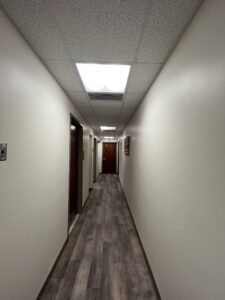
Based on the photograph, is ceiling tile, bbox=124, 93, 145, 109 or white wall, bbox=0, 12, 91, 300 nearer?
white wall, bbox=0, 12, 91, 300

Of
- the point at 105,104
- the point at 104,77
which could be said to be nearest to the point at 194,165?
the point at 104,77

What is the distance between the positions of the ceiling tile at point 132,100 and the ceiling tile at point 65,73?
0.81 m

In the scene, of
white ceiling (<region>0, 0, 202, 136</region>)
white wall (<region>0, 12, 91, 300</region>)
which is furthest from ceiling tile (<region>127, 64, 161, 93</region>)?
white wall (<region>0, 12, 91, 300</region>)

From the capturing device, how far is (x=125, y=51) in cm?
142

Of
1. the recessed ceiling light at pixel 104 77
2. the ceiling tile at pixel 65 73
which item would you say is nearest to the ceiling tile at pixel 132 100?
the recessed ceiling light at pixel 104 77

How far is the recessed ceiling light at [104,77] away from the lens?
176cm

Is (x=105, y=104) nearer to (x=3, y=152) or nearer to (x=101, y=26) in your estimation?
(x=101, y=26)

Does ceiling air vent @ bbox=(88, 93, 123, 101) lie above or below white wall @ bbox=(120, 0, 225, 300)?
above

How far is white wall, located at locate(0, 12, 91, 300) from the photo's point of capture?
1.07 m

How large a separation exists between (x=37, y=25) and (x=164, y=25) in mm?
895

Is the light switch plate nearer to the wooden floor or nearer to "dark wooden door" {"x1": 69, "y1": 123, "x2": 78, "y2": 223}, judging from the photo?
the wooden floor

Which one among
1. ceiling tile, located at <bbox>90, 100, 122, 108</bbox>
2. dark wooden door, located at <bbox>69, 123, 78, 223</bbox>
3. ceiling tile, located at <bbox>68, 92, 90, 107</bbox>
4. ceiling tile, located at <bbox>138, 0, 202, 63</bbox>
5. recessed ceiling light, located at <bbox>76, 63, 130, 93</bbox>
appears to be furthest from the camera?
dark wooden door, located at <bbox>69, 123, 78, 223</bbox>

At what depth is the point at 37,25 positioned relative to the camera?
45.3 inches

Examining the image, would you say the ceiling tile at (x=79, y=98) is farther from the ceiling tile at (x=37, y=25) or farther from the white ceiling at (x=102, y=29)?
the ceiling tile at (x=37, y=25)
